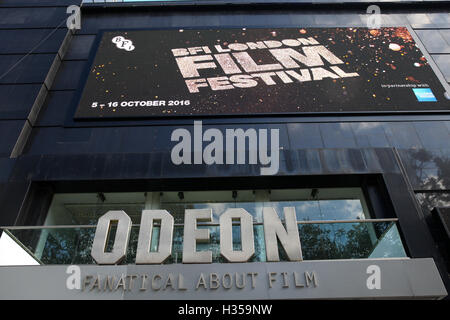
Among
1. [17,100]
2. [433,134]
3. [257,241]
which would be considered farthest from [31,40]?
[433,134]

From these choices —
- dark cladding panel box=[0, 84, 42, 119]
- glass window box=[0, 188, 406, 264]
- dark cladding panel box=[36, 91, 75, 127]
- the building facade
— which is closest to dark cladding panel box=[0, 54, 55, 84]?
the building facade

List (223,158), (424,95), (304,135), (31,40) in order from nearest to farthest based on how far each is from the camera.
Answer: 1. (223,158)
2. (304,135)
3. (424,95)
4. (31,40)

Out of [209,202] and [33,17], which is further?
[33,17]

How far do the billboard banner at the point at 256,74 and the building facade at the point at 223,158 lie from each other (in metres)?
0.08

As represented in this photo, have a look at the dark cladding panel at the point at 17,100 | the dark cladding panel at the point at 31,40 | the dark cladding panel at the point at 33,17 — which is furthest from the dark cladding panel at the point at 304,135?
the dark cladding panel at the point at 33,17

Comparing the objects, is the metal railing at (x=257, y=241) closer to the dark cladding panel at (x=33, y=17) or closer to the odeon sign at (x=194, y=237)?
the odeon sign at (x=194, y=237)

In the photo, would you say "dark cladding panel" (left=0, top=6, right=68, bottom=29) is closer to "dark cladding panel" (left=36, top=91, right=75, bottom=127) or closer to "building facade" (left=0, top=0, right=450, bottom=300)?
"building facade" (left=0, top=0, right=450, bottom=300)

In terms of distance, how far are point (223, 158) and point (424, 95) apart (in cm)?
863

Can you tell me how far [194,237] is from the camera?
8562mm

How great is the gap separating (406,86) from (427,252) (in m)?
7.70

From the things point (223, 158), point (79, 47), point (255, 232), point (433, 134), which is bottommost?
point (255, 232)

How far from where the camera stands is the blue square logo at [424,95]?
45.1 ft

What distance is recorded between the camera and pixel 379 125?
13.1 meters

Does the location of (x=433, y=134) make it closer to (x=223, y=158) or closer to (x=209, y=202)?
(x=223, y=158)
